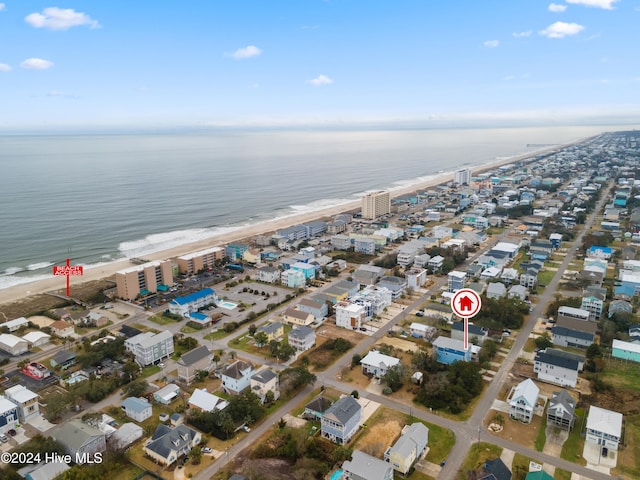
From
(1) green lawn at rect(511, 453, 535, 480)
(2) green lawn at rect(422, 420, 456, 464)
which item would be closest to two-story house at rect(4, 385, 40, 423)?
(2) green lawn at rect(422, 420, 456, 464)

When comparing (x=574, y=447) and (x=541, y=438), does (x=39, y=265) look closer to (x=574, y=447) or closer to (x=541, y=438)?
(x=541, y=438)

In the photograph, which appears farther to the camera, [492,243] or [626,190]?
[626,190]

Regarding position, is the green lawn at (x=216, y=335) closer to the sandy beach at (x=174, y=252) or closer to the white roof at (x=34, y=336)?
the white roof at (x=34, y=336)

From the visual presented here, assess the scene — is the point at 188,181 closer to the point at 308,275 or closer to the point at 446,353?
the point at 308,275

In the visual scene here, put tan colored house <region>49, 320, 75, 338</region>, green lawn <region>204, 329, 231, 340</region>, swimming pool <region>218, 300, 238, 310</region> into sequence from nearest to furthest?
green lawn <region>204, 329, 231, 340</region>, tan colored house <region>49, 320, 75, 338</region>, swimming pool <region>218, 300, 238, 310</region>

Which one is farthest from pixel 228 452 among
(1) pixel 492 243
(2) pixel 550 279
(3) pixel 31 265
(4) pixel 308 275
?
(1) pixel 492 243

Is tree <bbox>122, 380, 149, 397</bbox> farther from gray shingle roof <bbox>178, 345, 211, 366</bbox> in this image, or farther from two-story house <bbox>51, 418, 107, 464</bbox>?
two-story house <bbox>51, 418, 107, 464</bbox>

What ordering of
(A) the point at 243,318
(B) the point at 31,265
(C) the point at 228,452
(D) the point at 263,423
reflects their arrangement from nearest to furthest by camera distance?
(C) the point at 228,452 < (D) the point at 263,423 < (A) the point at 243,318 < (B) the point at 31,265
